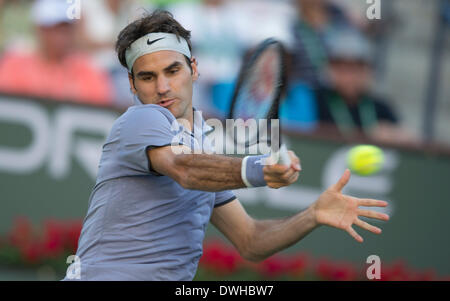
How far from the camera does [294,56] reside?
8805 mm

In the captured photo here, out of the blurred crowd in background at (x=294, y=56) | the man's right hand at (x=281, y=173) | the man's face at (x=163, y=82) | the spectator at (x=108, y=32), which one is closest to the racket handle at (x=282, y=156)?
the man's right hand at (x=281, y=173)

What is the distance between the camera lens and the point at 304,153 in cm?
852

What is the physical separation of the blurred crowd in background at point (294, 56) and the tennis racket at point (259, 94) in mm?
3570

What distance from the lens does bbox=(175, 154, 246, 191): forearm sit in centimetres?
380

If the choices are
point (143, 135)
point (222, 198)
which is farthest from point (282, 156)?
point (222, 198)

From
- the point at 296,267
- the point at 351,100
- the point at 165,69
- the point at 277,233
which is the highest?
the point at 351,100

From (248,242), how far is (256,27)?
442 cm

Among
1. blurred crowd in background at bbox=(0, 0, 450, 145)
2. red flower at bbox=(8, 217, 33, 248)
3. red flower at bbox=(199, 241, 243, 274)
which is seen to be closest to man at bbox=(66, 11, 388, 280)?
red flower at bbox=(199, 241, 243, 274)

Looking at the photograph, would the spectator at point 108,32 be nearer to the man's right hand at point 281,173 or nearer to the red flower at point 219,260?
the red flower at point 219,260

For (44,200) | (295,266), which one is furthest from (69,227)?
(295,266)

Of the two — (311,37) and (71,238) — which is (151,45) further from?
(311,37)

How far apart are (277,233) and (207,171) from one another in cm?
93

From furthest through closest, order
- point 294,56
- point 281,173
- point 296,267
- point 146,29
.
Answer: point 294,56, point 296,267, point 146,29, point 281,173

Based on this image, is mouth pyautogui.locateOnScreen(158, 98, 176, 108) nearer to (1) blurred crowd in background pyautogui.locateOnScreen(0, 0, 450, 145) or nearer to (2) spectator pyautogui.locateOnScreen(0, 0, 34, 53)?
(1) blurred crowd in background pyautogui.locateOnScreen(0, 0, 450, 145)
